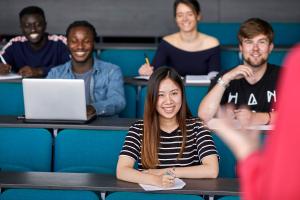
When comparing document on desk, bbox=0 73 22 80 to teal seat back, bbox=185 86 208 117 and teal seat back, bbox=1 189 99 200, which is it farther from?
teal seat back, bbox=1 189 99 200

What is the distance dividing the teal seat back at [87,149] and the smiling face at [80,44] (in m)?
0.96

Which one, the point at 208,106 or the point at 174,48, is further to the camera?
the point at 174,48

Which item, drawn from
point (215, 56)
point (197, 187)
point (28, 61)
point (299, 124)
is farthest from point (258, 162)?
point (28, 61)

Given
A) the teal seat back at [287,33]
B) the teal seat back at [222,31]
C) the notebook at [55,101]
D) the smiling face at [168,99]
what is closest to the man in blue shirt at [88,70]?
the notebook at [55,101]

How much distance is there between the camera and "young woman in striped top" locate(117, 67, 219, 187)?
2.57 metres

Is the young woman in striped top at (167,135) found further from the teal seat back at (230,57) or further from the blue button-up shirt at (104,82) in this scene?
the teal seat back at (230,57)

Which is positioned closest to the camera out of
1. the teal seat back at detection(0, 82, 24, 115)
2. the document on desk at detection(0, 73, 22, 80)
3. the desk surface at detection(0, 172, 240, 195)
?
the desk surface at detection(0, 172, 240, 195)

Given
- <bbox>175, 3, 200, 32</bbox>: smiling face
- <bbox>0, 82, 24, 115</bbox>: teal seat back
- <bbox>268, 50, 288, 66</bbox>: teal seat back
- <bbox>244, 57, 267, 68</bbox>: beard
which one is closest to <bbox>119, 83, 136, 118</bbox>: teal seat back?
<bbox>0, 82, 24, 115</bbox>: teal seat back

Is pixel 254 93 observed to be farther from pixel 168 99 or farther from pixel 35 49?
pixel 35 49

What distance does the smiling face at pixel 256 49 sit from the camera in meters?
3.06

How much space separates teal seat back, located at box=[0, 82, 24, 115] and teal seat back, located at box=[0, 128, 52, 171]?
90 cm

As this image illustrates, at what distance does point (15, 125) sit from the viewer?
2.96 metres

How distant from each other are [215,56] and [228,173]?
1.71m

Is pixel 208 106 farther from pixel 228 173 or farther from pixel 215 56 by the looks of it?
pixel 215 56
